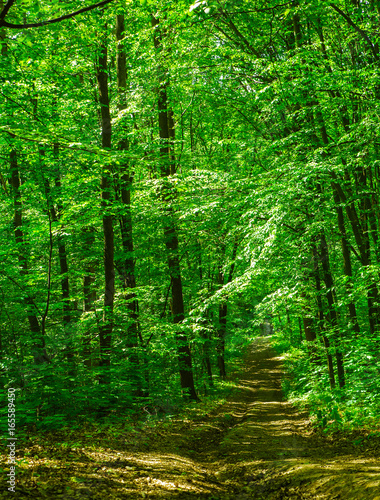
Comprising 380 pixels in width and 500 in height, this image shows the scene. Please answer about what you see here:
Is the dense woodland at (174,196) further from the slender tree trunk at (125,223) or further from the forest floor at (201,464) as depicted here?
the forest floor at (201,464)

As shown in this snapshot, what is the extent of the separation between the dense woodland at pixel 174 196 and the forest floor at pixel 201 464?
2.90 ft

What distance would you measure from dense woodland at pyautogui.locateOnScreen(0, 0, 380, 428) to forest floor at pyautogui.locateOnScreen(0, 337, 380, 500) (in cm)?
89

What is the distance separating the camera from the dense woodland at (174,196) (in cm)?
664

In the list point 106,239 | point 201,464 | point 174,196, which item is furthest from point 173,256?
point 201,464

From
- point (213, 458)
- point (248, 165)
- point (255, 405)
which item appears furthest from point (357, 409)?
point (248, 165)

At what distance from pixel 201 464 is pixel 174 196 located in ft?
24.1

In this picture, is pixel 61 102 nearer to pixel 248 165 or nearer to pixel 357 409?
pixel 248 165

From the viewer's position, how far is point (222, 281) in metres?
17.1

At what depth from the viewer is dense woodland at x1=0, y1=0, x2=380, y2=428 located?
664 centimetres

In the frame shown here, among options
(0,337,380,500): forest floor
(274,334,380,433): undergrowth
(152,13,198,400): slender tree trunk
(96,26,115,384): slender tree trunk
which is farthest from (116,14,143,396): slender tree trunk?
(274,334,380,433): undergrowth

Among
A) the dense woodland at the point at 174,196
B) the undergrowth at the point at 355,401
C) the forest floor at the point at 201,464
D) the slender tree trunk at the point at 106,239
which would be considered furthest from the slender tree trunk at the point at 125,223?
the undergrowth at the point at 355,401

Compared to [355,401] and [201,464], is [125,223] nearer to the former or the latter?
[201,464]

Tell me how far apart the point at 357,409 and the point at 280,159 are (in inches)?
241

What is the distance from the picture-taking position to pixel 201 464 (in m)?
6.19
